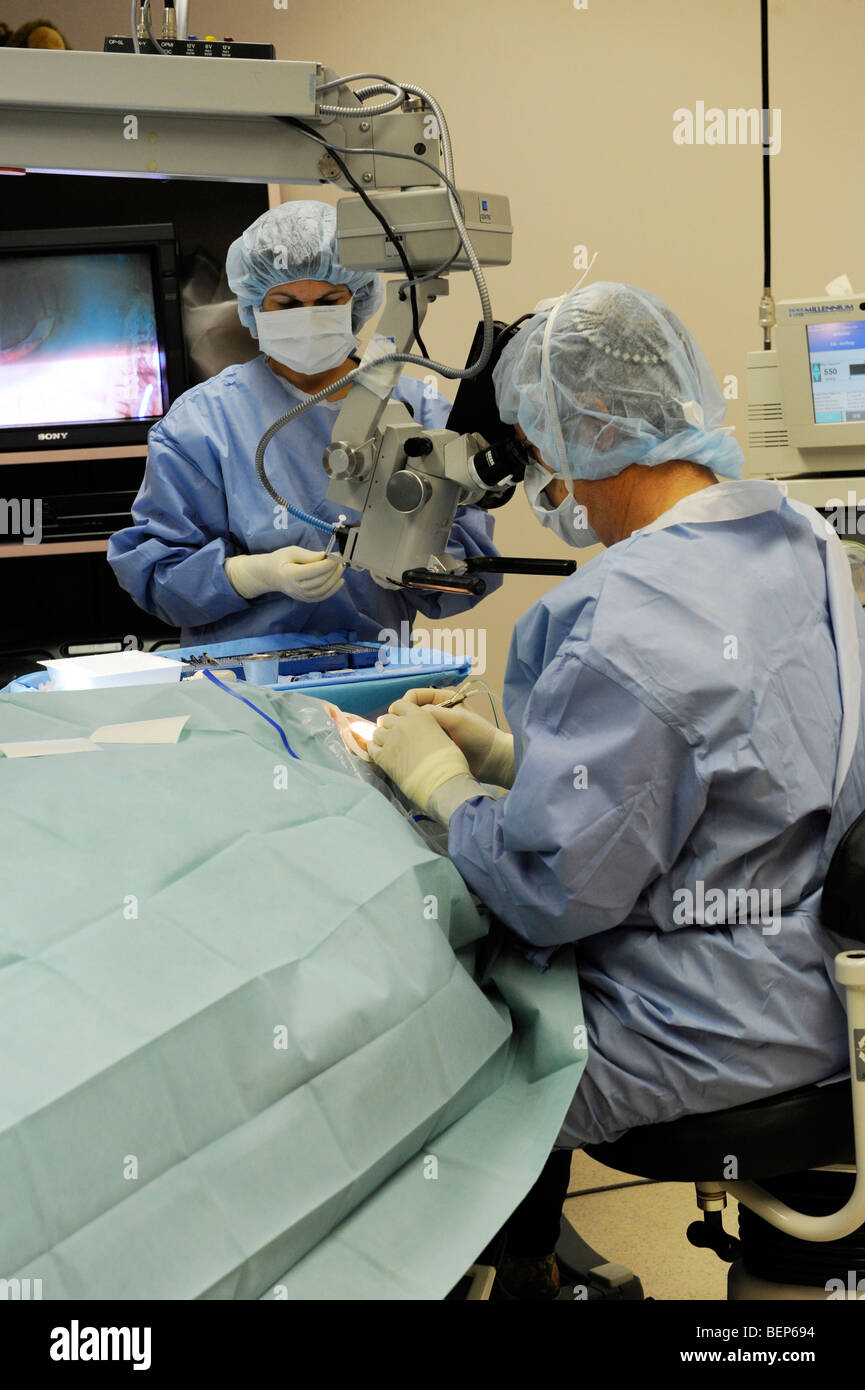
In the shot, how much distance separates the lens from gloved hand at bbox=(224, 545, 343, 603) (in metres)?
1.96

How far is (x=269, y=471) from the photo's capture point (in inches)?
89.8

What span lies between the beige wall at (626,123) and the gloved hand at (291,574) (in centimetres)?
174

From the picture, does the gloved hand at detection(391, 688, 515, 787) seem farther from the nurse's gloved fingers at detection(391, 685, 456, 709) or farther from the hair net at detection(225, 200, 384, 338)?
the hair net at detection(225, 200, 384, 338)

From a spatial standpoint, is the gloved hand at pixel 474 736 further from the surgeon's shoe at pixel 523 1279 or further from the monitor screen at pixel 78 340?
the monitor screen at pixel 78 340

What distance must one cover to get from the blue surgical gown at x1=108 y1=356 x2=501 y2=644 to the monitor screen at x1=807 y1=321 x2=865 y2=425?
828 millimetres

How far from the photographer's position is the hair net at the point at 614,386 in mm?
1279

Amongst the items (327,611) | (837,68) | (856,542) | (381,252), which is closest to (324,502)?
(327,611)

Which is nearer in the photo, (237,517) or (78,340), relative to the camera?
(237,517)

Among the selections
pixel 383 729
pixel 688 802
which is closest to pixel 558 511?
pixel 383 729

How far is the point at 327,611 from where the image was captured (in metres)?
2.21

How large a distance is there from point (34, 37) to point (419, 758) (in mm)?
2090

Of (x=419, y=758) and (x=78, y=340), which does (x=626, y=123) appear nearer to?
(x=78, y=340)

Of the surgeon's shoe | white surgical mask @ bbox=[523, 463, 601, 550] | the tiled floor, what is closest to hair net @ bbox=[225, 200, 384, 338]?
white surgical mask @ bbox=[523, 463, 601, 550]

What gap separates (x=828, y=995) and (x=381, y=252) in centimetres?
93
